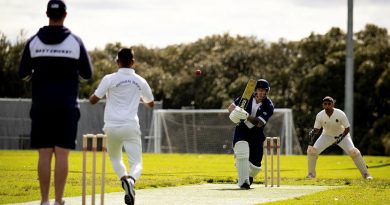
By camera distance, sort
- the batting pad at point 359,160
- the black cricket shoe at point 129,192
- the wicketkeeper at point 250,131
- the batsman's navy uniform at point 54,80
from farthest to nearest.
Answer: the batting pad at point 359,160, the wicketkeeper at point 250,131, the black cricket shoe at point 129,192, the batsman's navy uniform at point 54,80

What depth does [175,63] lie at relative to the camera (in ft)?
270

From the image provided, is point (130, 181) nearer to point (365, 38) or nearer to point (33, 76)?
point (33, 76)

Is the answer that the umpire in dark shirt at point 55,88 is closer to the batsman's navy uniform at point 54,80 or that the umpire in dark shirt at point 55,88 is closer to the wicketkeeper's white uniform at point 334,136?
the batsman's navy uniform at point 54,80

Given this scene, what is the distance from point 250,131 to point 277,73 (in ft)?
176

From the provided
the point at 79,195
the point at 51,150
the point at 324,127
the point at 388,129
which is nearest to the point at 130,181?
the point at 51,150

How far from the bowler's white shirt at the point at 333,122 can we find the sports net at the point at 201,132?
92.2 feet

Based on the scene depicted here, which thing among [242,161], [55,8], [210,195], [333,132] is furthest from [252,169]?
[55,8]

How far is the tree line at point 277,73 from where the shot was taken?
2359 inches

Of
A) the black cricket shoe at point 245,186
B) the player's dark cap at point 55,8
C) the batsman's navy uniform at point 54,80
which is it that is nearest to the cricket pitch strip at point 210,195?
the black cricket shoe at point 245,186

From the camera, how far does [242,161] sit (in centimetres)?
1666

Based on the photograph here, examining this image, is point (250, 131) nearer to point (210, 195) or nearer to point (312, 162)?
point (210, 195)

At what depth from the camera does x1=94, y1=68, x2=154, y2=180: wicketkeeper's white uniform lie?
39.5ft

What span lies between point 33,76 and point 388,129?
48.2 metres

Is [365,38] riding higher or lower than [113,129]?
higher
